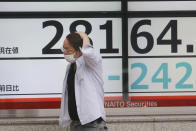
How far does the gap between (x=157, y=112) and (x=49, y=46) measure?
6.17 ft

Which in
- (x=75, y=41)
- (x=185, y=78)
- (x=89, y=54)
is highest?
(x=75, y=41)

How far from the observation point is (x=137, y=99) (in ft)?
23.7

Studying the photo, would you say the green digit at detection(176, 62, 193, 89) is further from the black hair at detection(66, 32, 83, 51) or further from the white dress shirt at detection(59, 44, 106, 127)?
the black hair at detection(66, 32, 83, 51)

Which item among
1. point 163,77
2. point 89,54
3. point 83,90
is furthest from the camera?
point 163,77

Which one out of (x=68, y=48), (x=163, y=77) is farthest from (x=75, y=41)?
(x=163, y=77)

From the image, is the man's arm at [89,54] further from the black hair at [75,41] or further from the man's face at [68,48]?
the man's face at [68,48]

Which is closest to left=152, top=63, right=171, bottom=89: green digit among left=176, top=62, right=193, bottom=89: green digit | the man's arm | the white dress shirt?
left=176, top=62, right=193, bottom=89: green digit

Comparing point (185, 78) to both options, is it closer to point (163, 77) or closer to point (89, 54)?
point (163, 77)

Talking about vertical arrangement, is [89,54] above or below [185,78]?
above

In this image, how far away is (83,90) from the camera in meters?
5.20

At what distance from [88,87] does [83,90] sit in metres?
0.06

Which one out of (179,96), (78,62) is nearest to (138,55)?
(179,96)

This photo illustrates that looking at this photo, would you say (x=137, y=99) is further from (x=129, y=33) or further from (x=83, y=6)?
(x=83, y=6)

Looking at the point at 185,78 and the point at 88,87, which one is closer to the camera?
the point at 88,87
